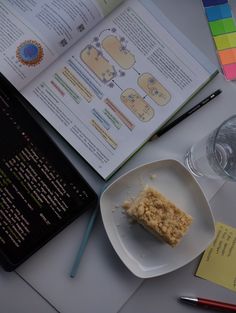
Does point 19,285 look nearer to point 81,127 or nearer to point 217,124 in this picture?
point 81,127

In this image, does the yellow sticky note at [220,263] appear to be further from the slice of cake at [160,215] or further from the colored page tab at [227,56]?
the colored page tab at [227,56]

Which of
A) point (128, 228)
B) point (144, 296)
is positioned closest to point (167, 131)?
point (128, 228)

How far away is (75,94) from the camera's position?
2.43 ft

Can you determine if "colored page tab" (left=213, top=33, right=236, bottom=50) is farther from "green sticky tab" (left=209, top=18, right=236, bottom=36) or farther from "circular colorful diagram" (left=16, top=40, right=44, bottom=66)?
"circular colorful diagram" (left=16, top=40, right=44, bottom=66)

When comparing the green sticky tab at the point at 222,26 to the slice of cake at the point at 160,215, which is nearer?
the slice of cake at the point at 160,215

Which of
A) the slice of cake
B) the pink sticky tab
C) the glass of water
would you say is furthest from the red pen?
the pink sticky tab

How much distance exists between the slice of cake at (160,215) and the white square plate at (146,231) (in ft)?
0.10

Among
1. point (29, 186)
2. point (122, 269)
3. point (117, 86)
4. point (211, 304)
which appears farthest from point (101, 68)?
point (211, 304)

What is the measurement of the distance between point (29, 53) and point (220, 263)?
494mm

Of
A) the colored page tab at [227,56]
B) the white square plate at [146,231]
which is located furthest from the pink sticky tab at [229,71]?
the white square plate at [146,231]

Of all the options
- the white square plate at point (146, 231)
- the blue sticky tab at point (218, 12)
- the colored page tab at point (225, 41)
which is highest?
the blue sticky tab at point (218, 12)

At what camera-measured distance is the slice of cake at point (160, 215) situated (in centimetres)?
→ 70

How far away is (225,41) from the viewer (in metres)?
0.82

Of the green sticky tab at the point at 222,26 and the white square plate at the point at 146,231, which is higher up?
the green sticky tab at the point at 222,26
